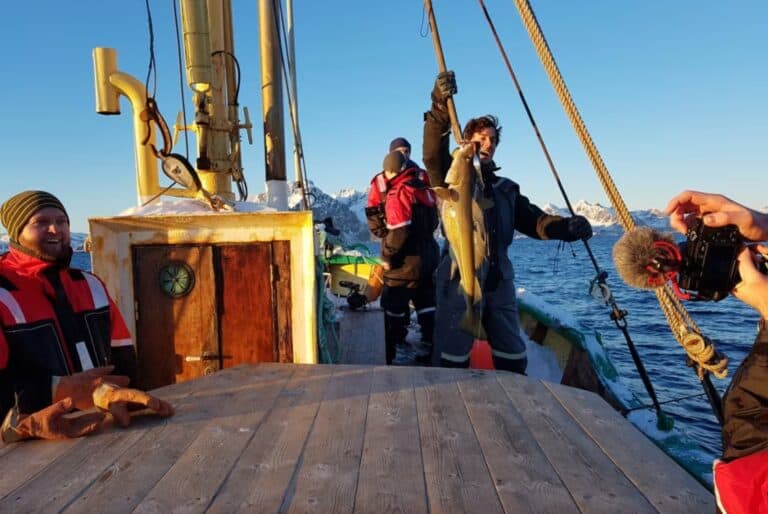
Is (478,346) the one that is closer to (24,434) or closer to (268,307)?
(268,307)

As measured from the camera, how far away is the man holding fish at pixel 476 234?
3.99 m

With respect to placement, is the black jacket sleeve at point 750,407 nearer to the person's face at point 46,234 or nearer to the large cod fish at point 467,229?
the large cod fish at point 467,229

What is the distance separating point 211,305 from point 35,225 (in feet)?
4.99

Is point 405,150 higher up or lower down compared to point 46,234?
higher up

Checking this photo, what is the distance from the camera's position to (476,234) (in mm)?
4164

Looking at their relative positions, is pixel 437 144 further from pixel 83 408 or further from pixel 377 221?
pixel 83 408

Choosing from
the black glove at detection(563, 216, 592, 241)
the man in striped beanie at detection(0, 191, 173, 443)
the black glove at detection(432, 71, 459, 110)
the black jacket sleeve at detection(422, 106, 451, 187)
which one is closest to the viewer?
the man in striped beanie at detection(0, 191, 173, 443)

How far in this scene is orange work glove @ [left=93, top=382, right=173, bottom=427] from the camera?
248 cm

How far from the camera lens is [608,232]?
157375 mm

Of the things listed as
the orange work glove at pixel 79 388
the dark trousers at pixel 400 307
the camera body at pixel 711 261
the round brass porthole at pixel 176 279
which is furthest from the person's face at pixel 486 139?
the orange work glove at pixel 79 388

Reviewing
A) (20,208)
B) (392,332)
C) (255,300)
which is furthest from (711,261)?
(392,332)

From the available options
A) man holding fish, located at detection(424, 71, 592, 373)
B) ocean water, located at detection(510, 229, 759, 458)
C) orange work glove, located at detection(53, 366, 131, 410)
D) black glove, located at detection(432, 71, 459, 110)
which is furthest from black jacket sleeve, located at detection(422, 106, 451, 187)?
orange work glove, located at detection(53, 366, 131, 410)

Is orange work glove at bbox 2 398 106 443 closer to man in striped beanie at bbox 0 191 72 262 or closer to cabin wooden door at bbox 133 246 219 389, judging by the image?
man in striped beanie at bbox 0 191 72 262

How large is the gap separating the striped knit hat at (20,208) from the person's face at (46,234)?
1.0 inches
